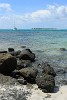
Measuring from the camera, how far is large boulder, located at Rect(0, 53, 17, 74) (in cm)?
1535

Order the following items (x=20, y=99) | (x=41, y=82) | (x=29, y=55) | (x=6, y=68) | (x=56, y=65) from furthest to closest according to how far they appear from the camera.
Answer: (x=29, y=55) < (x=56, y=65) < (x=6, y=68) < (x=41, y=82) < (x=20, y=99)

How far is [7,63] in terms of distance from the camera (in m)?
15.4

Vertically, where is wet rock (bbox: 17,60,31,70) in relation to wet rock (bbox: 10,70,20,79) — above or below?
below

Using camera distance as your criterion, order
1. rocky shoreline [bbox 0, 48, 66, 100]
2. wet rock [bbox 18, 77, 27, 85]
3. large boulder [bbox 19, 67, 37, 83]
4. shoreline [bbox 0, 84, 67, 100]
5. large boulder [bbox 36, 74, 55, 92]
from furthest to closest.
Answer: large boulder [bbox 19, 67, 37, 83] < wet rock [bbox 18, 77, 27, 85] < rocky shoreline [bbox 0, 48, 66, 100] < large boulder [bbox 36, 74, 55, 92] < shoreline [bbox 0, 84, 67, 100]

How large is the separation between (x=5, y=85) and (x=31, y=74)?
84.0 inches

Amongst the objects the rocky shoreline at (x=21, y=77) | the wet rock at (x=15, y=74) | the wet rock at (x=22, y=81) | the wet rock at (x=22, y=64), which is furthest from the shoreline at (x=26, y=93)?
the wet rock at (x=22, y=64)

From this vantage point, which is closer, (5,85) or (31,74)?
(5,85)

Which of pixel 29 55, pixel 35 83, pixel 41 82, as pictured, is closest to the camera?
pixel 41 82

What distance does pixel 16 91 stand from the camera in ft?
41.1

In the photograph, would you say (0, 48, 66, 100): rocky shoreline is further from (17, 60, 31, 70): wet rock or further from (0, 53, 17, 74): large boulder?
(17, 60, 31, 70): wet rock

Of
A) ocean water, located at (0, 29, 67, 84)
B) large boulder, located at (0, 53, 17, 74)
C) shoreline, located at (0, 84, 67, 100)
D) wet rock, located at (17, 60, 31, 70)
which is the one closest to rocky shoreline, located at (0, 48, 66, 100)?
large boulder, located at (0, 53, 17, 74)

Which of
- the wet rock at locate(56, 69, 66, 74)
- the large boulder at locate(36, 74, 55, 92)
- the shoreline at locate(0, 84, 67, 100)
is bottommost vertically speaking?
Answer: the wet rock at locate(56, 69, 66, 74)

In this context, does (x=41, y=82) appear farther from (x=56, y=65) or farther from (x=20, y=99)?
(x=56, y=65)

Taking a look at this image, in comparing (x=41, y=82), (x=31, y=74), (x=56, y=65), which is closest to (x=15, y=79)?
(x=31, y=74)
